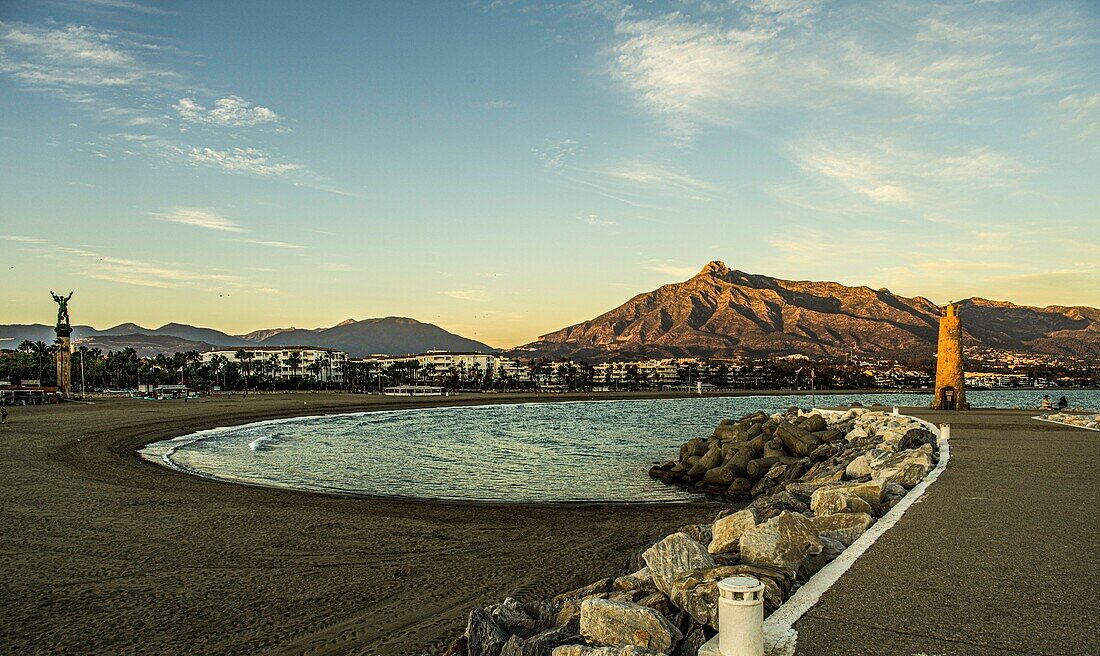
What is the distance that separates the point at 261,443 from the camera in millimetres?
34031

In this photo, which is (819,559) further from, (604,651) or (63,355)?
(63,355)

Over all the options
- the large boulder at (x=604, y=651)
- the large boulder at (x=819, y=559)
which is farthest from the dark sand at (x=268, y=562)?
the large boulder at (x=819, y=559)

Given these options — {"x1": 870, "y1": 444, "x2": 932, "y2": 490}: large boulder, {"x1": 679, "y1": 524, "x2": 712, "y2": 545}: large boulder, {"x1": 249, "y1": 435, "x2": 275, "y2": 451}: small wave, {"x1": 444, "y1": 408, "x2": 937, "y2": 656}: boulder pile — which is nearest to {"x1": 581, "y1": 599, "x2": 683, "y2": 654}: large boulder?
{"x1": 444, "y1": 408, "x2": 937, "y2": 656}: boulder pile

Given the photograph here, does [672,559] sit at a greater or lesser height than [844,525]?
greater

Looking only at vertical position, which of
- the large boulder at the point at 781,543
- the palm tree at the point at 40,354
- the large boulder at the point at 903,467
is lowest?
the large boulder at the point at 903,467

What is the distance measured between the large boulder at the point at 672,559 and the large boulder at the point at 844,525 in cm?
178

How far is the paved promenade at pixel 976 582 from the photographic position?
4.65 m

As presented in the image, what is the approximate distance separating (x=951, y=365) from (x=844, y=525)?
2933cm

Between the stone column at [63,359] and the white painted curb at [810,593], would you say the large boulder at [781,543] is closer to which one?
the white painted curb at [810,593]

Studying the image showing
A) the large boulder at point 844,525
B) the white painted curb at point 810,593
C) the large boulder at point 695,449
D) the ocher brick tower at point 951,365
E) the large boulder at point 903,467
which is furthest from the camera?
the ocher brick tower at point 951,365

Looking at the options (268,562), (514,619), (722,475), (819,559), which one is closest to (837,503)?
(819,559)

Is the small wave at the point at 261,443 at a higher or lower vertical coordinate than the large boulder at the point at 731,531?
lower

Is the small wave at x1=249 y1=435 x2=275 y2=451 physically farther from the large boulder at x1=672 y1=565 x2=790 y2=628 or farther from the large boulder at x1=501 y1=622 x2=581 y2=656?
the large boulder at x1=672 y1=565 x2=790 y2=628

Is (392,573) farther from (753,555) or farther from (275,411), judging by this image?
(275,411)
